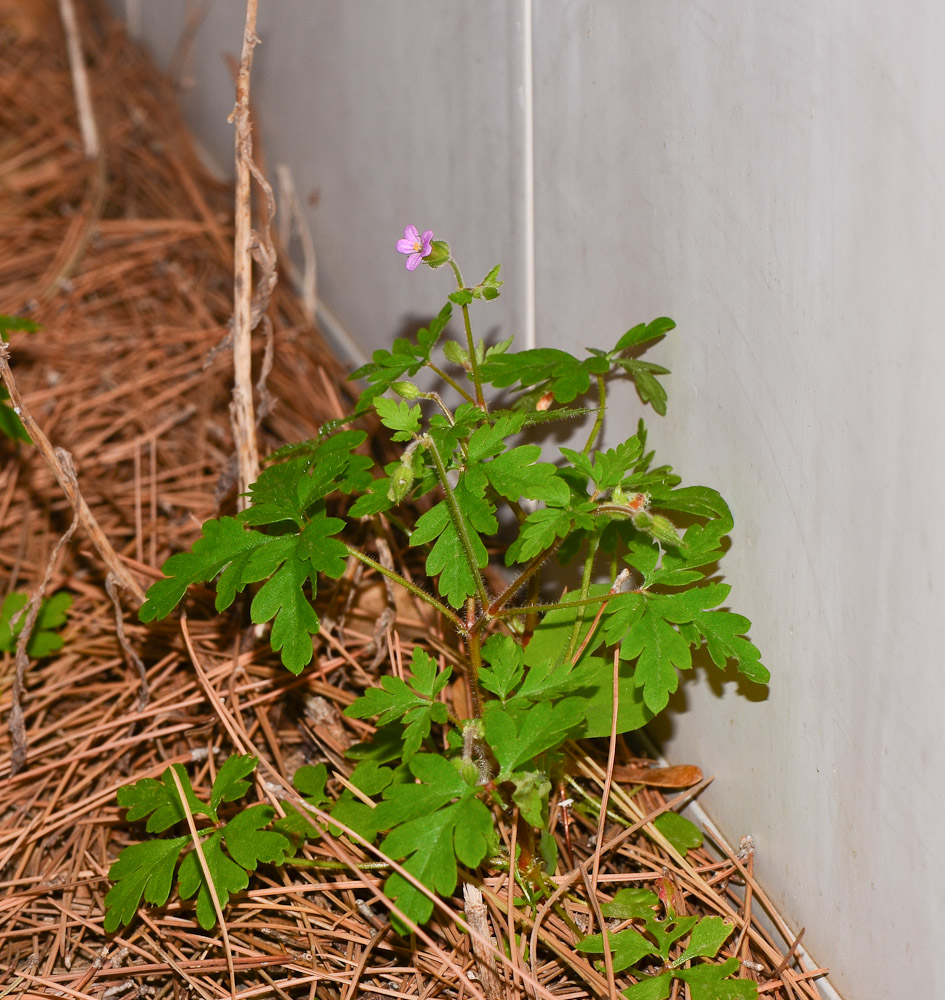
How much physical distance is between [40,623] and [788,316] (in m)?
1.59

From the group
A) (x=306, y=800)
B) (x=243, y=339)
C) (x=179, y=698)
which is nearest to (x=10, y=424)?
(x=243, y=339)

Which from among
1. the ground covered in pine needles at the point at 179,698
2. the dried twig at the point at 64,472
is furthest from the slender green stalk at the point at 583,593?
the dried twig at the point at 64,472

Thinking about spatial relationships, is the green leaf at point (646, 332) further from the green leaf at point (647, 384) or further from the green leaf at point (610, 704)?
the green leaf at point (610, 704)

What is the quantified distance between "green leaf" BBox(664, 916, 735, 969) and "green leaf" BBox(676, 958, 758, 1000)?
2 centimetres

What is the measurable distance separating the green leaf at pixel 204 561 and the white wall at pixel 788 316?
0.72 m

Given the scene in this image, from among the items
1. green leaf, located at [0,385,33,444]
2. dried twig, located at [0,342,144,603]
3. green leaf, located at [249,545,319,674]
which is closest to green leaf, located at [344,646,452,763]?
green leaf, located at [249,545,319,674]

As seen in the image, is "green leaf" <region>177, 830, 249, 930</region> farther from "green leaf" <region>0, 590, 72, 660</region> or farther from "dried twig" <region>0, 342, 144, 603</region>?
"green leaf" <region>0, 590, 72, 660</region>

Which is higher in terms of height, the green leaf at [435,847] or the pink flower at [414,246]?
the pink flower at [414,246]

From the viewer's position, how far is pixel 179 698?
187cm

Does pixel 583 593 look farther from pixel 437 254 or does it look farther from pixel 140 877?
pixel 140 877

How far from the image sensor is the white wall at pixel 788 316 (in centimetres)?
111

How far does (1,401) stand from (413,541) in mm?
1116

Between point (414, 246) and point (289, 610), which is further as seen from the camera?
point (414, 246)

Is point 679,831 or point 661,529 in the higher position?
point 661,529
